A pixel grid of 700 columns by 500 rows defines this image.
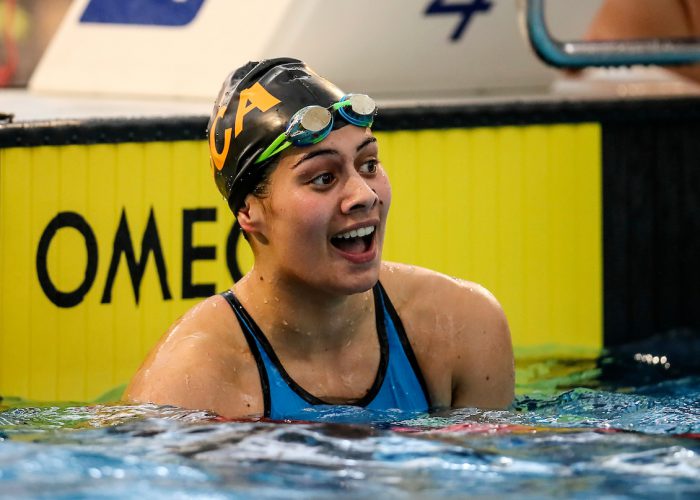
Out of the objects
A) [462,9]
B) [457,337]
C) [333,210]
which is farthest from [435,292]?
[462,9]

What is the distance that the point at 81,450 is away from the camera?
2.44 m

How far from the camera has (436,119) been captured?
181 inches

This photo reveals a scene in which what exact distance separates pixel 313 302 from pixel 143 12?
292 centimetres

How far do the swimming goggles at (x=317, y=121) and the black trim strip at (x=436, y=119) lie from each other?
4.84ft

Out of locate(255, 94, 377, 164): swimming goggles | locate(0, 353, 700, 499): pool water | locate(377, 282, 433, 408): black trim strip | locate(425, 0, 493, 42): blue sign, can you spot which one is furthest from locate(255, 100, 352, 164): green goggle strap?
locate(425, 0, 493, 42): blue sign

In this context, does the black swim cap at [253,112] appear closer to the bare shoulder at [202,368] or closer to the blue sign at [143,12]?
the bare shoulder at [202,368]

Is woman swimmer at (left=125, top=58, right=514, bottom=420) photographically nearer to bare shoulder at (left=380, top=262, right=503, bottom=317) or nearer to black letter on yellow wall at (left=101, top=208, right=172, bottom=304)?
bare shoulder at (left=380, top=262, right=503, bottom=317)

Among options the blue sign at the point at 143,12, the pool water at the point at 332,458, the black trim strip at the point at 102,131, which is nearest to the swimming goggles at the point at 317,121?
the pool water at the point at 332,458

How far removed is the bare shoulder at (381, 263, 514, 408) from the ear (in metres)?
0.37

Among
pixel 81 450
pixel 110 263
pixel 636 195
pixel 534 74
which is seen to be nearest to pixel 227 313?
pixel 81 450

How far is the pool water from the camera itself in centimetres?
219

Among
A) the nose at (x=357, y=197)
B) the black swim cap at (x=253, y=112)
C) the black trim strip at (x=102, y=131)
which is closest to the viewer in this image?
the nose at (x=357, y=197)

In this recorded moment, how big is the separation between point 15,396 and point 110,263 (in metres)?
0.50

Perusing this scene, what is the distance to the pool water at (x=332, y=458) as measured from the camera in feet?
7.20
